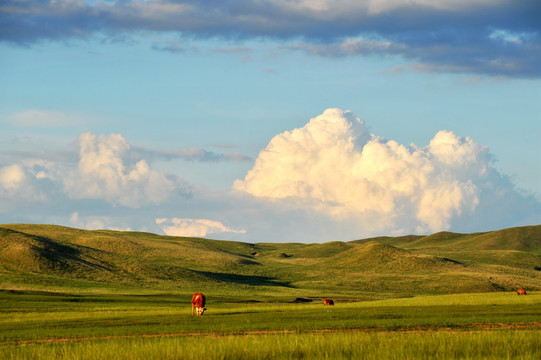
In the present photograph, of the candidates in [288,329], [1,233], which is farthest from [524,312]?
[1,233]

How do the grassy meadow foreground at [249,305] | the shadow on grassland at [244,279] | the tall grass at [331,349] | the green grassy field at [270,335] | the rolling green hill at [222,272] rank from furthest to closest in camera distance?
the shadow on grassland at [244,279] → the rolling green hill at [222,272] → the grassy meadow foreground at [249,305] → the green grassy field at [270,335] → the tall grass at [331,349]

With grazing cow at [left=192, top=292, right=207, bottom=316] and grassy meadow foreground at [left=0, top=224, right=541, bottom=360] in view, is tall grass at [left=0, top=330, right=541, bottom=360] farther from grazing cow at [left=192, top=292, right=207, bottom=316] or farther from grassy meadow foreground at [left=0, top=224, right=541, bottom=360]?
grazing cow at [left=192, top=292, right=207, bottom=316]

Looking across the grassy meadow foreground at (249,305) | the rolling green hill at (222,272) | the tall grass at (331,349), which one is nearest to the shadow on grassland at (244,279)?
the rolling green hill at (222,272)

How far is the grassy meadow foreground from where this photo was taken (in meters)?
27.2

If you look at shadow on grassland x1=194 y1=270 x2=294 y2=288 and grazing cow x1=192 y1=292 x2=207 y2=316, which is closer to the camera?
grazing cow x1=192 y1=292 x2=207 y2=316

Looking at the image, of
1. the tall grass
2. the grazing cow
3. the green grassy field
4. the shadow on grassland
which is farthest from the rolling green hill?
the tall grass

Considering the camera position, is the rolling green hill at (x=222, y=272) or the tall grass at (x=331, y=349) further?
the rolling green hill at (x=222, y=272)

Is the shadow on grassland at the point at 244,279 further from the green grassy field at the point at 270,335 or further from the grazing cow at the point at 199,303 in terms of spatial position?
the grazing cow at the point at 199,303

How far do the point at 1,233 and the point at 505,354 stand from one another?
474 feet

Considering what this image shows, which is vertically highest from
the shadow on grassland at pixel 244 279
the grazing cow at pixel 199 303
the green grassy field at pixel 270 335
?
the shadow on grassland at pixel 244 279

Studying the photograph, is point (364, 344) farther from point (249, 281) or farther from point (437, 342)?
point (249, 281)

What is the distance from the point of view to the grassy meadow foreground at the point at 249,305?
2716cm

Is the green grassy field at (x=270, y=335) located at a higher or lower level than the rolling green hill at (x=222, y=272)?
lower

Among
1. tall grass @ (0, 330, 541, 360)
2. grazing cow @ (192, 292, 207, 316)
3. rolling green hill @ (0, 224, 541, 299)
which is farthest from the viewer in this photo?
rolling green hill @ (0, 224, 541, 299)
